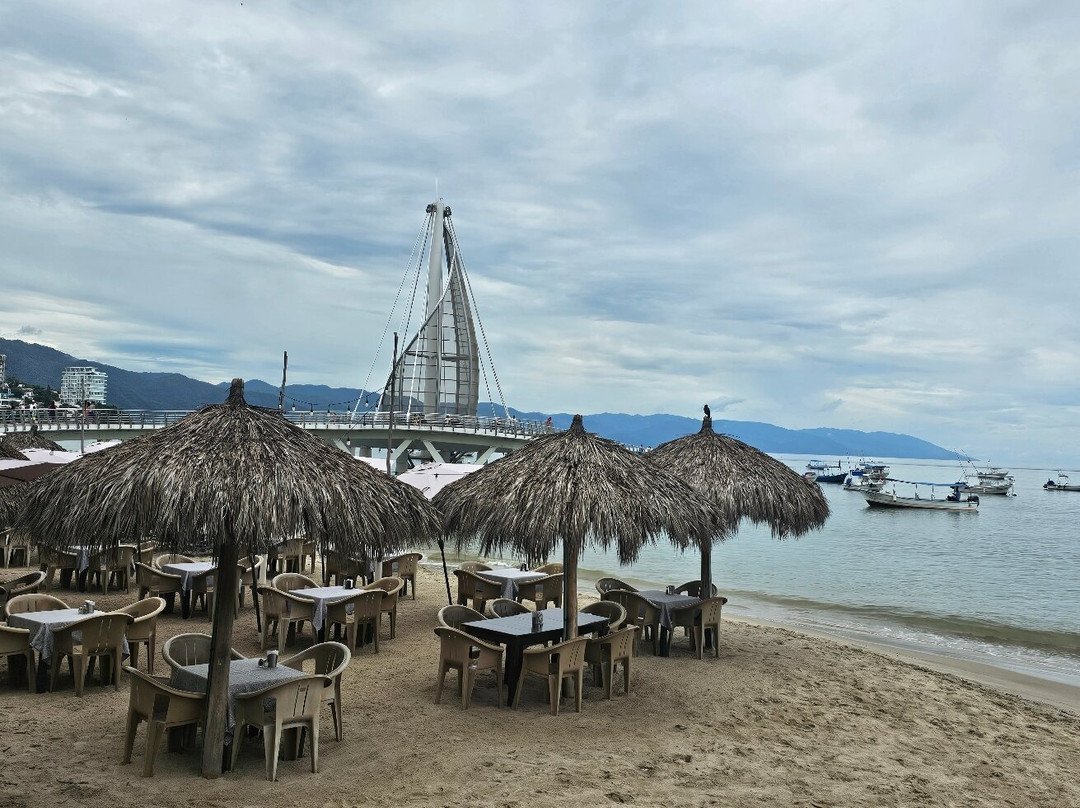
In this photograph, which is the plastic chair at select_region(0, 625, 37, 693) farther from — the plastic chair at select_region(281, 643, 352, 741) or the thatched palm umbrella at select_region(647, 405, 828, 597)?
the thatched palm umbrella at select_region(647, 405, 828, 597)

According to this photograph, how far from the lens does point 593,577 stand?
2403cm

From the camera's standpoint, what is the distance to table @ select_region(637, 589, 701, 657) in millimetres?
10047

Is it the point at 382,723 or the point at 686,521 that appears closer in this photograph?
the point at 382,723

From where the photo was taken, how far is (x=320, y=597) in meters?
9.86

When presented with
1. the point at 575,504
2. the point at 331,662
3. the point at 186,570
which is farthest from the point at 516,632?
the point at 186,570

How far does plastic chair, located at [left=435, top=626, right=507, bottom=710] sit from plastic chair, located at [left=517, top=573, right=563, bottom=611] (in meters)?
4.83

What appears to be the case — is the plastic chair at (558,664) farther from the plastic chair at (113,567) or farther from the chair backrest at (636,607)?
the plastic chair at (113,567)

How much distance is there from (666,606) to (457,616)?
2724 millimetres

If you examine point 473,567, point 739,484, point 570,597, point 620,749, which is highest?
point 739,484

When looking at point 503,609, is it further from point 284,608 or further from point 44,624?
point 44,624

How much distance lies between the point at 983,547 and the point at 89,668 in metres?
43.3

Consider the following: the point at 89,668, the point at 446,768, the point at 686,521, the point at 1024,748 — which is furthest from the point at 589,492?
the point at 89,668

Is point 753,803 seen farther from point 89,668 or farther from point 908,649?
point 908,649

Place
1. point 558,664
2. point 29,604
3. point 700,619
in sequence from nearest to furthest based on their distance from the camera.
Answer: point 558,664 → point 29,604 → point 700,619
